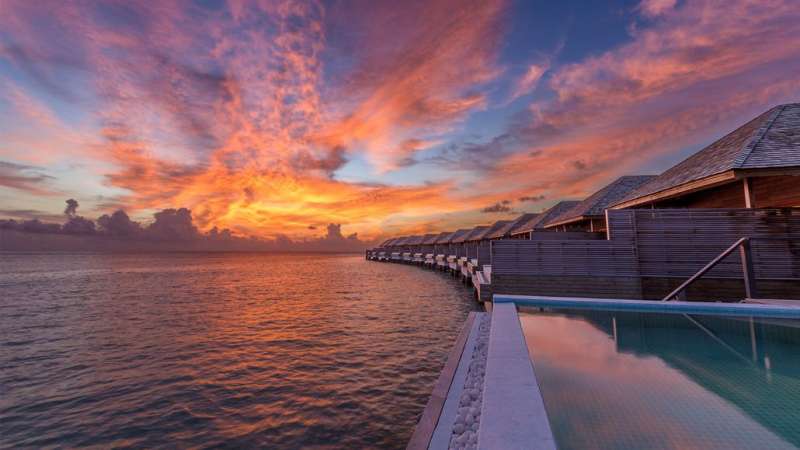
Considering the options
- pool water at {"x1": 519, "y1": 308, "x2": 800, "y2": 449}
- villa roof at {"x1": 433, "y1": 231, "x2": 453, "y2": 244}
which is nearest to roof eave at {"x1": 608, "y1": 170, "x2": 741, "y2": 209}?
pool water at {"x1": 519, "y1": 308, "x2": 800, "y2": 449}

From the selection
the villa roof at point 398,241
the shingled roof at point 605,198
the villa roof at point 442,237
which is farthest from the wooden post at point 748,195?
the villa roof at point 398,241

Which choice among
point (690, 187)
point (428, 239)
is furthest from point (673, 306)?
point (428, 239)

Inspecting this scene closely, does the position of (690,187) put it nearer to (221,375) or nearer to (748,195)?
→ (748,195)

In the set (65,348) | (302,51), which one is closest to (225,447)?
(65,348)

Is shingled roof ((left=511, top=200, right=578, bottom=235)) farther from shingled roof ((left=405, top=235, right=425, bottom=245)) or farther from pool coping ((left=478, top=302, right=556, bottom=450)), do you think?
shingled roof ((left=405, top=235, right=425, bottom=245))

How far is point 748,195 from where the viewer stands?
8.77 m

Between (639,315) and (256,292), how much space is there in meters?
23.9

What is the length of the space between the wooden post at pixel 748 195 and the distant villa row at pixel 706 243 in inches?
1.1

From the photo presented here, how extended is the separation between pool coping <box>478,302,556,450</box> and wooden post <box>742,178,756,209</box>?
952 cm

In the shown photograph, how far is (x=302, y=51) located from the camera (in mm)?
12797

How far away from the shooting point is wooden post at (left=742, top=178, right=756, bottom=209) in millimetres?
8727

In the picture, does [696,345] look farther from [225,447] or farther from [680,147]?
[680,147]

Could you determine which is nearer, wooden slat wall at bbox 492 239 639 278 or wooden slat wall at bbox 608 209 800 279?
wooden slat wall at bbox 608 209 800 279

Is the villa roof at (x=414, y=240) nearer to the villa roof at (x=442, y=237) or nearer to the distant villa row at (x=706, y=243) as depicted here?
the villa roof at (x=442, y=237)
